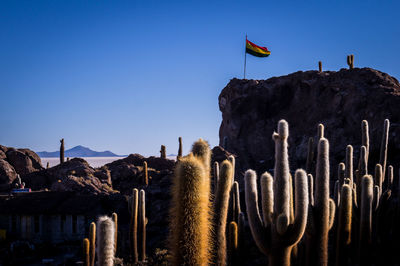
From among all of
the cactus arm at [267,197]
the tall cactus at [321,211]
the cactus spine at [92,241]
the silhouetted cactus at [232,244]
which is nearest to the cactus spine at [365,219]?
the tall cactus at [321,211]

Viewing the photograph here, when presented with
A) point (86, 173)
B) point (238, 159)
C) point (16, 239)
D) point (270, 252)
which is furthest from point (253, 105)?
point (270, 252)

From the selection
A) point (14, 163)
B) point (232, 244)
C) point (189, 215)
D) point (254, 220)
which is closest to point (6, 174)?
point (14, 163)

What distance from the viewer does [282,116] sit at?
33.3 meters

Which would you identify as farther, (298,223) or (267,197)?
(267,197)

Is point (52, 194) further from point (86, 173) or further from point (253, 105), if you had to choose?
point (253, 105)

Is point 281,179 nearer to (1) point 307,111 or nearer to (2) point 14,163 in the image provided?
(1) point 307,111

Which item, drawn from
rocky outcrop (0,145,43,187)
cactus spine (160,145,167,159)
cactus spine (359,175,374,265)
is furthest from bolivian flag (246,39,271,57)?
cactus spine (359,175,374,265)

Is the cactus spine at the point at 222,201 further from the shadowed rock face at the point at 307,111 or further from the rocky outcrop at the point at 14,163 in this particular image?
the rocky outcrop at the point at 14,163

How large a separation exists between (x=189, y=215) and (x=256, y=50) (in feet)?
99.5

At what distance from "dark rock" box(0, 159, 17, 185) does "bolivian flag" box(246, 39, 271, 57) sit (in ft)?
76.1

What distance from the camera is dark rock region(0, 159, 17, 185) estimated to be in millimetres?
31516

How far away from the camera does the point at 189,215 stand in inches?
167

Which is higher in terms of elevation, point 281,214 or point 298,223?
point 281,214

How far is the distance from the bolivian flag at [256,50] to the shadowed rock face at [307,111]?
3159 mm
